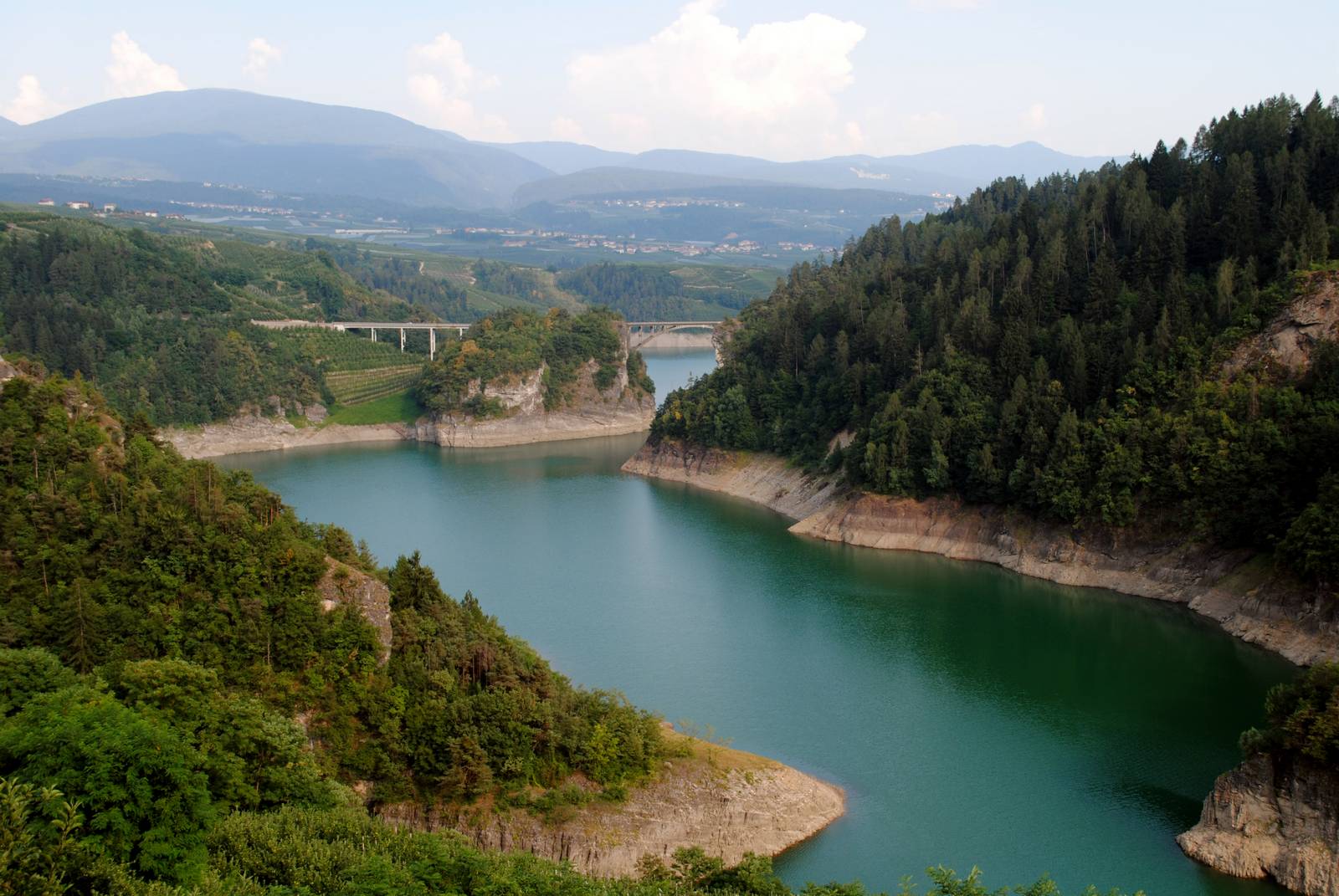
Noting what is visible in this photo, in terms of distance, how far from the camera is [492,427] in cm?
7088

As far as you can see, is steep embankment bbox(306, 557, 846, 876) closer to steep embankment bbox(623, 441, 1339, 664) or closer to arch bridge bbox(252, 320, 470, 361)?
steep embankment bbox(623, 441, 1339, 664)

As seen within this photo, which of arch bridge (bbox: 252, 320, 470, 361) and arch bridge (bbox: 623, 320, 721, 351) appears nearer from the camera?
arch bridge (bbox: 252, 320, 470, 361)

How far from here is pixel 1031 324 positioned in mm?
45000

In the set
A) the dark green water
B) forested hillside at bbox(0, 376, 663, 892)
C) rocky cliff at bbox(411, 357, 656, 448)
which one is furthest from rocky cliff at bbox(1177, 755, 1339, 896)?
rocky cliff at bbox(411, 357, 656, 448)

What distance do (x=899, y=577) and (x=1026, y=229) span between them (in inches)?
738

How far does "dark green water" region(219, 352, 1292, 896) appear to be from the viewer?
23.0 m

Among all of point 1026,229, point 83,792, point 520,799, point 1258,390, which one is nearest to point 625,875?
point 520,799

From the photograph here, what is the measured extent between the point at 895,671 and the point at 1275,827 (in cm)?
1154

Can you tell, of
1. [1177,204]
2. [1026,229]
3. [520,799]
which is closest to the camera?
[520,799]

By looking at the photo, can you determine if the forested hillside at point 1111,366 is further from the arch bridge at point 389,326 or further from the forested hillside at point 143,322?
the arch bridge at point 389,326

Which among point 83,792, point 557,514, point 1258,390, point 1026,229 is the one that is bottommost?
point 557,514

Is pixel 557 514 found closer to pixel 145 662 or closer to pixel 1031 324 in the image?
pixel 1031 324

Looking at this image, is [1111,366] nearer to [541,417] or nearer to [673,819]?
[673,819]

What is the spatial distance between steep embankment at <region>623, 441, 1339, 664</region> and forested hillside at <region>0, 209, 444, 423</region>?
3190 cm
